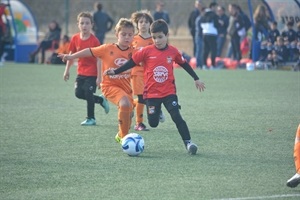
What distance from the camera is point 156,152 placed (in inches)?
381

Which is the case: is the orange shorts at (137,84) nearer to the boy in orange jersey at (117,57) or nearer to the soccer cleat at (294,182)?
the boy in orange jersey at (117,57)

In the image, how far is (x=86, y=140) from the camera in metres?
10.8

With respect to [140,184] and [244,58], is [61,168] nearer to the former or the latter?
[140,184]

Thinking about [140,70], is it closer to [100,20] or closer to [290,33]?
[290,33]

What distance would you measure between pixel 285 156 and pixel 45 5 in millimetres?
33460

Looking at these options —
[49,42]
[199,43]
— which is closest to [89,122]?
[199,43]

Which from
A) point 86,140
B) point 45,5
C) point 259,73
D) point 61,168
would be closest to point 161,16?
point 259,73

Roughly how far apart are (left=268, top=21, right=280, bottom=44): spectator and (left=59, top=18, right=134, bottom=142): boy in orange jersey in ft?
47.6

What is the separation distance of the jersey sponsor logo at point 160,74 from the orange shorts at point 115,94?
68cm

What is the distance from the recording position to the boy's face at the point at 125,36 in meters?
10.5

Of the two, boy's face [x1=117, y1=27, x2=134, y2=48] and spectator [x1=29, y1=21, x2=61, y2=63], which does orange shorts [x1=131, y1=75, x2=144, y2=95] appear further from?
spectator [x1=29, y1=21, x2=61, y2=63]

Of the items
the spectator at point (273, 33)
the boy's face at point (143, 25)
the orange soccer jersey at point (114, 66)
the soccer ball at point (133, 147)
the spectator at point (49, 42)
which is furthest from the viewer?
the spectator at point (49, 42)

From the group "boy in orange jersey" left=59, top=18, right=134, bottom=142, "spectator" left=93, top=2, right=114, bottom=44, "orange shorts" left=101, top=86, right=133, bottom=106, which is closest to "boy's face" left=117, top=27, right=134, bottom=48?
"boy in orange jersey" left=59, top=18, right=134, bottom=142

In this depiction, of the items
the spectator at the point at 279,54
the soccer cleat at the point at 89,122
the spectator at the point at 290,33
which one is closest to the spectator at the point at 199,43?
the spectator at the point at 279,54
